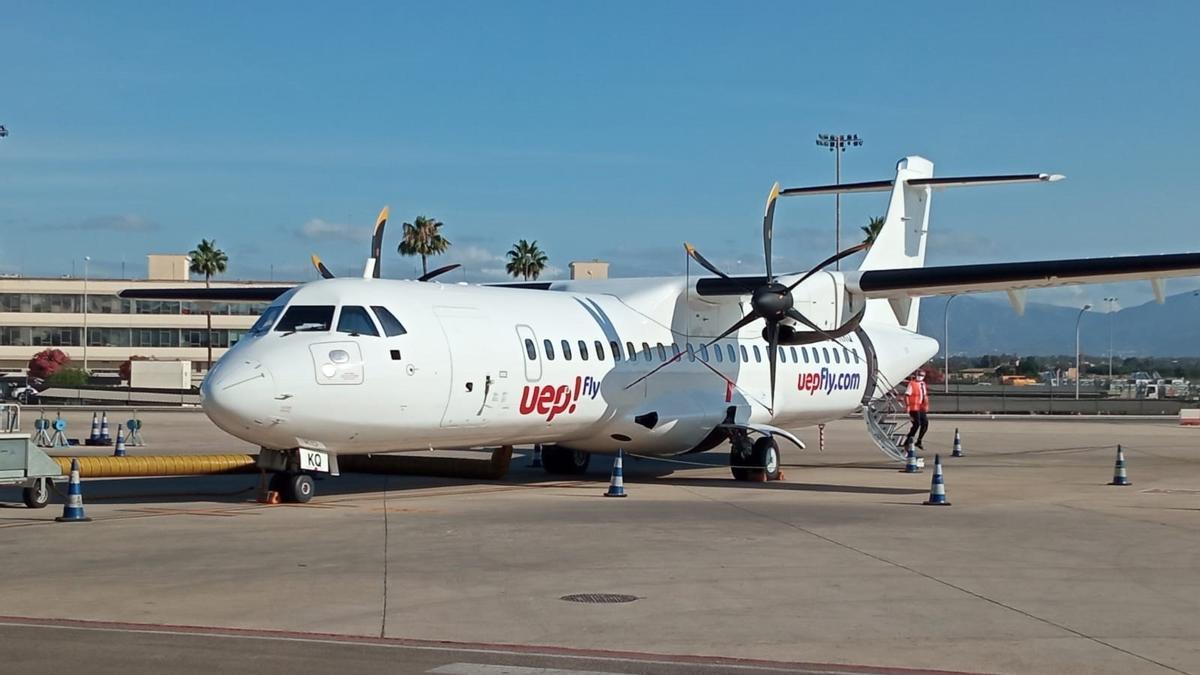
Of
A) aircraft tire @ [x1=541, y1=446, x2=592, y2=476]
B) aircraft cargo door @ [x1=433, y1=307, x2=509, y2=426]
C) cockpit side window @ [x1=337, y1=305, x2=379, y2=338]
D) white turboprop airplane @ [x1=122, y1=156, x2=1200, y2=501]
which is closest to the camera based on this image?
white turboprop airplane @ [x1=122, y1=156, x2=1200, y2=501]

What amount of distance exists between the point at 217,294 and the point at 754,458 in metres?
11.4

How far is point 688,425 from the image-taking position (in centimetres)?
2292

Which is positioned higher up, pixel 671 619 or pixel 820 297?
pixel 820 297

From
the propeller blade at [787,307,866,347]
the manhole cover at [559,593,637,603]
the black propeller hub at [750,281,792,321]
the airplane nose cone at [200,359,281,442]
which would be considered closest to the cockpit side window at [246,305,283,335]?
the airplane nose cone at [200,359,281,442]

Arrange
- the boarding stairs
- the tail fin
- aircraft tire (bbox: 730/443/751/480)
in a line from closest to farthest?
1. aircraft tire (bbox: 730/443/751/480)
2. the boarding stairs
3. the tail fin

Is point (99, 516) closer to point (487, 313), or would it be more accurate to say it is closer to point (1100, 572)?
point (487, 313)

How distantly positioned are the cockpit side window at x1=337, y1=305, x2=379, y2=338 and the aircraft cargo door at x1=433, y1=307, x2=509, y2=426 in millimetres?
1259

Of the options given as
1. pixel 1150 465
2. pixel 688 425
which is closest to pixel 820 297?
pixel 688 425

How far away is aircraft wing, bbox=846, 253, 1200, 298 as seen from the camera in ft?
70.1

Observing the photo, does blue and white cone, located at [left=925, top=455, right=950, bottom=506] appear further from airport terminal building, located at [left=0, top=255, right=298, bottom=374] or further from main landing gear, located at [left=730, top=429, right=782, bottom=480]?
airport terminal building, located at [left=0, top=255, right=298, bottom=374]

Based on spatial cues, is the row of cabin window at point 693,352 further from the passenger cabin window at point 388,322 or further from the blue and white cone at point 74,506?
the blue and white cone at point 74,506

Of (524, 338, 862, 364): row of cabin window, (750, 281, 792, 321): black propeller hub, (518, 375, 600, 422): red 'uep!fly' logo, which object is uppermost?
(750, 281, 792, 321): black propeller hub

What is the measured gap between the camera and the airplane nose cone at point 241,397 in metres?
16.0

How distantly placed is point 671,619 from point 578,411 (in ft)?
36.8
